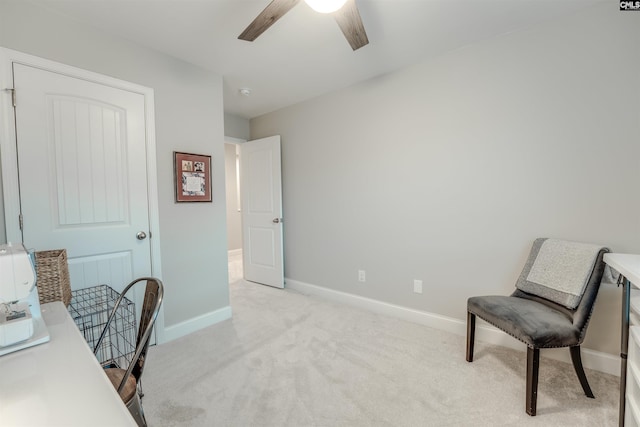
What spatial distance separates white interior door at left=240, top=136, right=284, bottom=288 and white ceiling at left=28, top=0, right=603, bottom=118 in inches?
44.1

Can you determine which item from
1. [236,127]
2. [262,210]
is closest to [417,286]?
[262,210]

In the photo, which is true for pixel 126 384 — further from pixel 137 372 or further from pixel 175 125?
pixel 175 125

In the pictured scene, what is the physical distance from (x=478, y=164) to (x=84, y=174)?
9.57 ft

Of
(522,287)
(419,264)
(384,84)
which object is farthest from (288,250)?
(522,287)

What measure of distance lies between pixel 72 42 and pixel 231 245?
4.21m

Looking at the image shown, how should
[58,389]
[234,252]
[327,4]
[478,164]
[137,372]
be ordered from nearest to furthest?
[58,389] < [137,372] < [327,4] < [478,164] < [234,252]

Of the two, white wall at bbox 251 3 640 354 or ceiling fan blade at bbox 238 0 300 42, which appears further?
white wall at bbox 251 3 640 354

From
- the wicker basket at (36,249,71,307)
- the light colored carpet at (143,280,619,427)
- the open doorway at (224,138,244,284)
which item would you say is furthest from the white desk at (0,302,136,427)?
the open doorway at (224,138,244,284)

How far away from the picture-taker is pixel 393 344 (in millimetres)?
2178

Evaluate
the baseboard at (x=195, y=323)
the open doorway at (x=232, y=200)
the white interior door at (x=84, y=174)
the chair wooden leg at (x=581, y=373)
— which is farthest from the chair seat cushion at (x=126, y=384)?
the open doorway at (x=232, y=200)

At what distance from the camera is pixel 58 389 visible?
687 millimetres

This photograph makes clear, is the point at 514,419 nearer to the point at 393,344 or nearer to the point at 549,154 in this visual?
the point at 393,344

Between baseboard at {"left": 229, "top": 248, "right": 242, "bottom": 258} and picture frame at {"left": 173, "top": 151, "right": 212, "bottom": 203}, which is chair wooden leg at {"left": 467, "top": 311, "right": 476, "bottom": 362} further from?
baseboard at {"left": 229, "top": 248, "right": 242, "bottom": 258}

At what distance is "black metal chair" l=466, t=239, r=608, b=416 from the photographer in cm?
144
